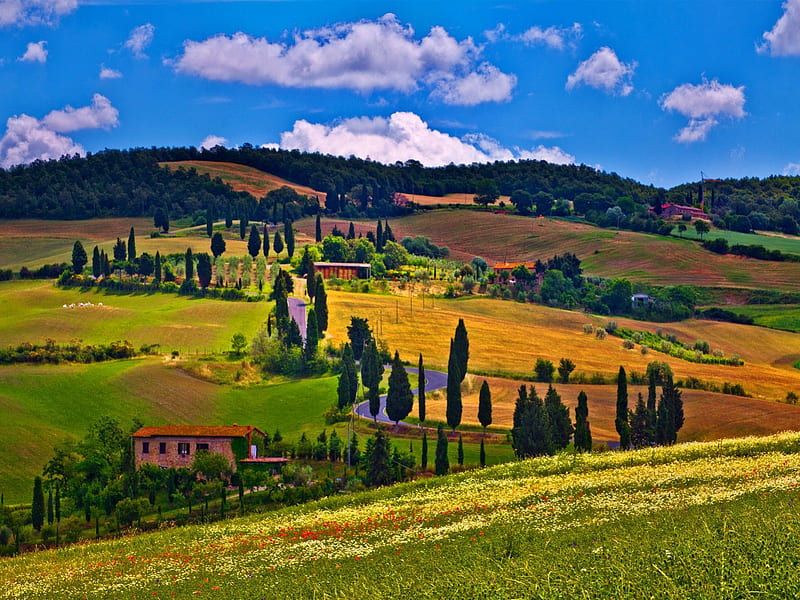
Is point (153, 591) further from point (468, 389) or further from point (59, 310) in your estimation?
point (59, 310)

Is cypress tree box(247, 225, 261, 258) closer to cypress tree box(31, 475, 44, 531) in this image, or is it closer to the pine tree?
the pine tree

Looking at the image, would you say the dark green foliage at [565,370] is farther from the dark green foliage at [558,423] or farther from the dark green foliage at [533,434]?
the dark green foliage at [533,434]

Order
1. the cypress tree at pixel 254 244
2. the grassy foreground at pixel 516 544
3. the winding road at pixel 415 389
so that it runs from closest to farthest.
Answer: the grassy foreground at pixel 516 544
the winding road at pixel 415 389
the cypress tree at pixel 254 244

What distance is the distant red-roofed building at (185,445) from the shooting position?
84.4m

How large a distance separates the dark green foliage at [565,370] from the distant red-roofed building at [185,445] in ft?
162

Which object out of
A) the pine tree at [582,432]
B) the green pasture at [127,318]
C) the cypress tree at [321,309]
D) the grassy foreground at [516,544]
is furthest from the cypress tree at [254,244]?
the grassy foreground at [516,544]

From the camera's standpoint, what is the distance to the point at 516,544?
92.6 feet

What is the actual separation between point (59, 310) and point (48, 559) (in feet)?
353

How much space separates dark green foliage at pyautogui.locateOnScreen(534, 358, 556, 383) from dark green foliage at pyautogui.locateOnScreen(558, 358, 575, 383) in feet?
4.00

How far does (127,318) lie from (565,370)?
6923 centimetres

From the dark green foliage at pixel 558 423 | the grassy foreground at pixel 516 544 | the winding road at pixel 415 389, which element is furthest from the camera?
the winding road at pixel 415 389

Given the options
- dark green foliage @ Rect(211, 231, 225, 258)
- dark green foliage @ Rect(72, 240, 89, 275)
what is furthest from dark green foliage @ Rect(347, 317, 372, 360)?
dark green foliage @ Rect(72, 240, 89, 275)

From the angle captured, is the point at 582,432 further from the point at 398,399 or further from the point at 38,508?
the point at 38,508

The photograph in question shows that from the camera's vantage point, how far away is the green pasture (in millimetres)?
131500
